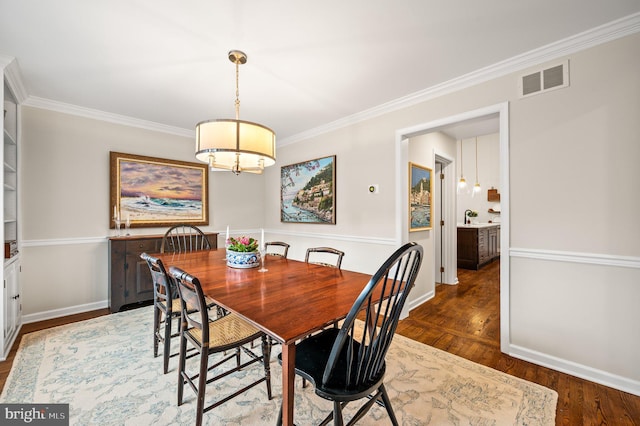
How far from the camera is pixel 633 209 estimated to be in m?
1.76

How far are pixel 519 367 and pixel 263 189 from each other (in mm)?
4148

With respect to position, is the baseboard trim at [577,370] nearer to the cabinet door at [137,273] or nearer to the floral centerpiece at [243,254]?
the floral centerpiece at [243,254]

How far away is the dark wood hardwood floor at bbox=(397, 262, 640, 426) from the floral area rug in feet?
0.39

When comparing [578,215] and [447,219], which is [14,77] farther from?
[447,219]

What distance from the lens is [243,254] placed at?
2121 millimetres

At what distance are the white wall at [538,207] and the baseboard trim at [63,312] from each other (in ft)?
0.18

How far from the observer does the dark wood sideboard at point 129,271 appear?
10.1 feet

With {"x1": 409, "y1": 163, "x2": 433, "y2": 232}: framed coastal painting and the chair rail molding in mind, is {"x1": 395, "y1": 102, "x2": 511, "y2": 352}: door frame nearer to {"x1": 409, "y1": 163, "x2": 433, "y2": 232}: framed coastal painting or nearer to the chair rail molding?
the chair rail molding

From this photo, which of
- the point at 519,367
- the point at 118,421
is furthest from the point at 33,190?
the point at 519,367

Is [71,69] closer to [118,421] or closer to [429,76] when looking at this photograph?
[118,421]

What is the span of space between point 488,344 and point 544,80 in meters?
2.27

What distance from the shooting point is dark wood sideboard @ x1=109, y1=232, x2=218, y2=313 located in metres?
3.08

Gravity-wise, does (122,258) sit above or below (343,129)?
below

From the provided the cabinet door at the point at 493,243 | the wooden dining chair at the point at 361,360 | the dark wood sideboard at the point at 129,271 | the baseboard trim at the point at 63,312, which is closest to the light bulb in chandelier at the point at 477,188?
the cabinet door at the point at 493,243
